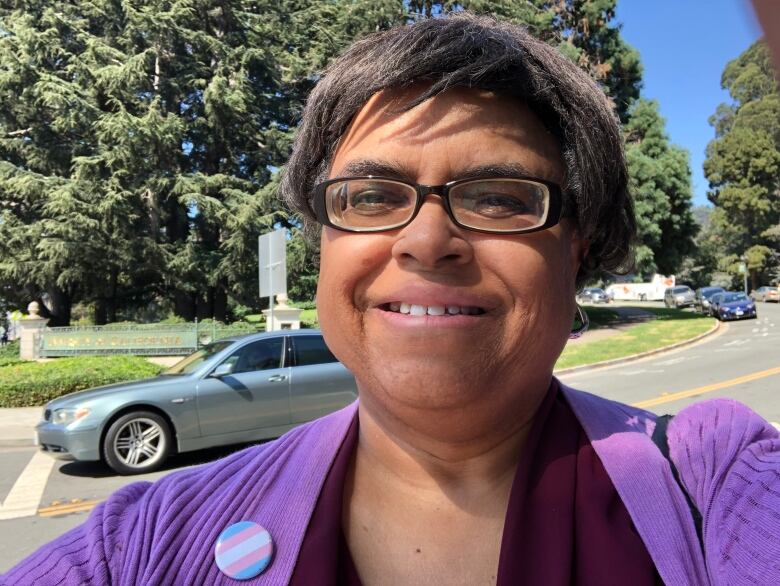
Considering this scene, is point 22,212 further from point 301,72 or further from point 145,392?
point 145,392

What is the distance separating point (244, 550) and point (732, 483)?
3.07 ft

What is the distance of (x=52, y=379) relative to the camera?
10.9 meters

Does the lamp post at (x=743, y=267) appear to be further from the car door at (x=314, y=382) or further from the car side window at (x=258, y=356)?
the car side window at (x=258, y=356)

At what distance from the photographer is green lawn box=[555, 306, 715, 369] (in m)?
15.4

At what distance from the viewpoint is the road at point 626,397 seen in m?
5.08

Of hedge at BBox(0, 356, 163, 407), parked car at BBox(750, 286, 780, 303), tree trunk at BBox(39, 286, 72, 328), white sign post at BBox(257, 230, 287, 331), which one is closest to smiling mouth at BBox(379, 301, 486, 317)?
white sign post at BBox(257, 230, 287, 331)

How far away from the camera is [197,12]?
2289cm

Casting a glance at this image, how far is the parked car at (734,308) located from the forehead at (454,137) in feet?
94.0

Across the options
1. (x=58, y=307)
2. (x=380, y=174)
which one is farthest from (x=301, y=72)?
(x=380, y=174)

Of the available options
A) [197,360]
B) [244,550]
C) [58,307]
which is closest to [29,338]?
[58,307]

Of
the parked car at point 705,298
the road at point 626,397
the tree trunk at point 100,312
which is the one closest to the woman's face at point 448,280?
the road at point 626,397

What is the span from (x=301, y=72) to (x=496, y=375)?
2477cm

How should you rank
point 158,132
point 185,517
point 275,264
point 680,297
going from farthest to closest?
1. point 680,297
2. point 158,132
3. point 275,264
4. point 185,517

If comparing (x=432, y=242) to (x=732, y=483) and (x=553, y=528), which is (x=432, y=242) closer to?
(x=553, y=528)
